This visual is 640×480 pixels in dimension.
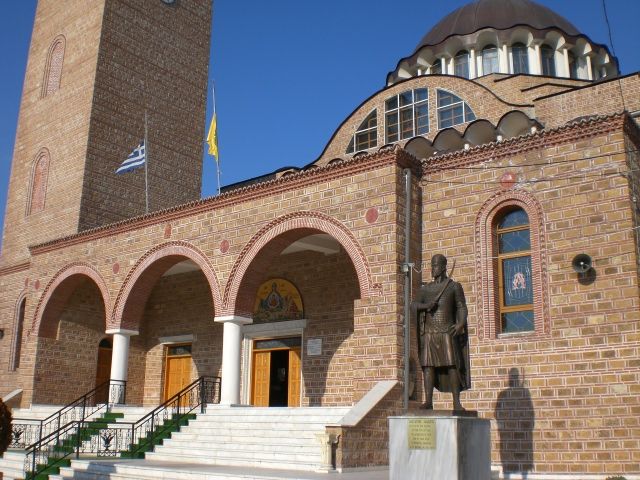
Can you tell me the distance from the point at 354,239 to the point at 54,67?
14.8 metres

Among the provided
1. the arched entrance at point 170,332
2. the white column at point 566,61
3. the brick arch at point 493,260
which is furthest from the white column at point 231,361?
the white column at point 566,61

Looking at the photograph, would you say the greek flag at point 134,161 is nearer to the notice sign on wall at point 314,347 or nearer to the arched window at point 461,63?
the notice sign on wall at point 314,347

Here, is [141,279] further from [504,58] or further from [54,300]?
[504,58]

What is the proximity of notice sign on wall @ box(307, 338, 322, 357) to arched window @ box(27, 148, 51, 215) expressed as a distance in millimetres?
10404

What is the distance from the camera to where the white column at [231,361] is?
1355 cm

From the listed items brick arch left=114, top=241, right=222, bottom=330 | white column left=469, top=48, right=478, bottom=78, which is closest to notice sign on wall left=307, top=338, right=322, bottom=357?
brick arch left=114, top=241, right=222, bottom=330

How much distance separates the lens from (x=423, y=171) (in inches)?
492

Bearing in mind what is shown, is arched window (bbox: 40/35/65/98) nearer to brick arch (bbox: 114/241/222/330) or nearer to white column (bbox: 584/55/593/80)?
brick arch (bbox: 114/241/222/330)

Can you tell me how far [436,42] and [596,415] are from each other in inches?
633

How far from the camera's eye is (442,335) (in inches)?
321

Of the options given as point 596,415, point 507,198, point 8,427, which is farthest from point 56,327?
point 596,415

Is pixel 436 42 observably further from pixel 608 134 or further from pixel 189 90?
pixel 608 134

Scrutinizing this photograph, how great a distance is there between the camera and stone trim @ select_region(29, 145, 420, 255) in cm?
1211

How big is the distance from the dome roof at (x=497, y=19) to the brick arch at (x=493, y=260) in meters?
12.6
